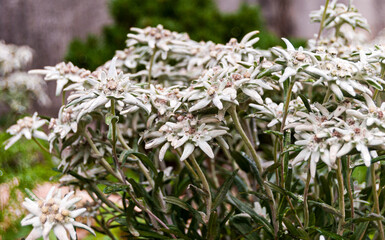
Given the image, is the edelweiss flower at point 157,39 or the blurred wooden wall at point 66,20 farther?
the blurred wooden wall at point 66,20

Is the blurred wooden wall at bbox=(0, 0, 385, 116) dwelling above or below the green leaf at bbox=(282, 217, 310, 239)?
above

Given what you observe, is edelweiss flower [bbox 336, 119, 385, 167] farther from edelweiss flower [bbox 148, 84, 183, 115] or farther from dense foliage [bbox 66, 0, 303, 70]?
dense foliage [bbox 66, 0, 303, 70]

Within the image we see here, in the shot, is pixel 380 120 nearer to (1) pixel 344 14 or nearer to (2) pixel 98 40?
(1) pixel 344 14

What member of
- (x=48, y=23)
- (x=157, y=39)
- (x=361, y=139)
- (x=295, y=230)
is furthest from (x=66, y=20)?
(x=361, y=139)

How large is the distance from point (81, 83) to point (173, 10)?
2551 millimetres

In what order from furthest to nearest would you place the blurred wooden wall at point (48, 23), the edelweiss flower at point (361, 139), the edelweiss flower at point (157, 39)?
the blurred wooden wall at point (48, 23)
the edelweiss flower at point (157, 39)
the edelweiss flower at point (361, 139)

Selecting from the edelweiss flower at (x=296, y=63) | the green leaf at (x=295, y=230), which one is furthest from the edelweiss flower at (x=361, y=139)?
the green leaf at (x=295, y=230)

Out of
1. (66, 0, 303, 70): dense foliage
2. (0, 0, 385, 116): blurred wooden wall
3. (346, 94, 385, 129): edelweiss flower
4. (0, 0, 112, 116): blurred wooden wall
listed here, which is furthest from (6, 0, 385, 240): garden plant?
(0, 0, 112, 116): blurred wooden wall

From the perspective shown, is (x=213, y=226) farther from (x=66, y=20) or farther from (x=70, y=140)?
(x=66, y=20)

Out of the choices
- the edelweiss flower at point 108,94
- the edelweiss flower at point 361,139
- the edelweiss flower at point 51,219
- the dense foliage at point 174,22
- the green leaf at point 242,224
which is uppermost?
the dense foliage at point 174,22

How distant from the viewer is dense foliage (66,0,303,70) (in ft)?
10.3

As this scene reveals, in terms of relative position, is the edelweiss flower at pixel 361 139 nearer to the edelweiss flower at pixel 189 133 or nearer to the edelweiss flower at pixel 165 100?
the edelweiss flower at pixel 189 133

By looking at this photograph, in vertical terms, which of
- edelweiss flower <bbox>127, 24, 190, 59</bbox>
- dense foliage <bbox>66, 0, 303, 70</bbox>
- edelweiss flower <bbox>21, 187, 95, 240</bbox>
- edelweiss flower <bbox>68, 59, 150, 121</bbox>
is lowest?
edelweiss flower <bbox>21, 187, 95, 240</bbox>

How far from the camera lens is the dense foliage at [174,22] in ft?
10.3
